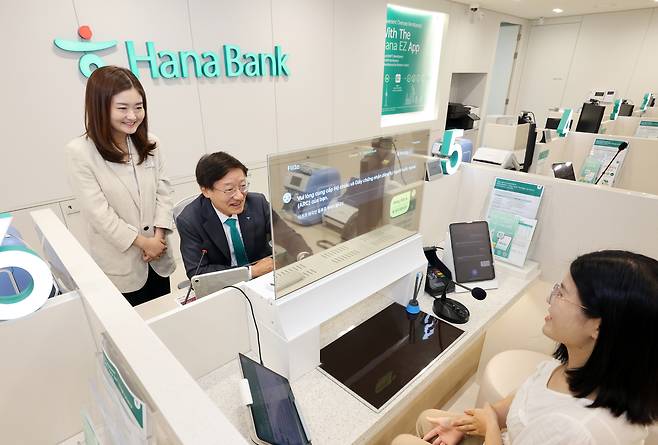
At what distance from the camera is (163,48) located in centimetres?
275

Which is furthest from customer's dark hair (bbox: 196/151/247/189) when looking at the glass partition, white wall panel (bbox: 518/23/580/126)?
white wall panel (bbox: 518/23/580/126)

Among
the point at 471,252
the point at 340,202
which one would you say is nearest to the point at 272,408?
the point at 340,202

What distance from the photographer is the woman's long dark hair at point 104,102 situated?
1.47 m

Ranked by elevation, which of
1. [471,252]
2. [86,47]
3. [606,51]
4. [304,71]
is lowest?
[471,252]

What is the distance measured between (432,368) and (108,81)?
67.6 inches

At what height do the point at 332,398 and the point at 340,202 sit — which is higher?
the point at 340,202

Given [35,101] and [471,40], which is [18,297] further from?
[471,40]

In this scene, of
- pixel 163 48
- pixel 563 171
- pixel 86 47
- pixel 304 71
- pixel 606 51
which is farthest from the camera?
pixel 606 51

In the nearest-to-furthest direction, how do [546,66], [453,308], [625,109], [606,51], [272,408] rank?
[272,408]
[453,308]
[625,109]
[606,51]
[546,66]

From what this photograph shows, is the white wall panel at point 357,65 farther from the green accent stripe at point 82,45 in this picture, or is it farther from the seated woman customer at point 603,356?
the seated woman customer at point 603,356

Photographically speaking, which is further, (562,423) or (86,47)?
(86,47)

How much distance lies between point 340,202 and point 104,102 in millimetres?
1127

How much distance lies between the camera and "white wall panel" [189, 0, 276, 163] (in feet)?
9.68

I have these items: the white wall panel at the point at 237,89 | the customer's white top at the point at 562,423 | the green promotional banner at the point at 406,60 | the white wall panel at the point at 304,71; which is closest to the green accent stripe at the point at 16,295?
the customer's white top at the point at 562,423
